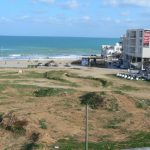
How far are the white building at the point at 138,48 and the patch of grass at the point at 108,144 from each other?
216 ft

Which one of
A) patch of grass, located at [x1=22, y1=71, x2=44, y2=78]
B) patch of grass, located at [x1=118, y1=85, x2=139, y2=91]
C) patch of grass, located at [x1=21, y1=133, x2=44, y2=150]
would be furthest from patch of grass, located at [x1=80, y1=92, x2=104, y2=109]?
patch of grass, located at [x1=22, y1=71, x2=44, y2=78]

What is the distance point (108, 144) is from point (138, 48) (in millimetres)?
72723

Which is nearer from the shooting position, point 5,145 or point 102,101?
point 5,145

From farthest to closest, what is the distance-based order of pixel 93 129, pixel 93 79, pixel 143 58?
pixel 143 58
pixel 93 79
pixel 93 129

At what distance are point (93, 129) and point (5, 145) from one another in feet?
26.5

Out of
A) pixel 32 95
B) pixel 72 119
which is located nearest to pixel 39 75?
pixel 32 95

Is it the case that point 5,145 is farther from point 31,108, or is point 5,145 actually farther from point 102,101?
point 102,101

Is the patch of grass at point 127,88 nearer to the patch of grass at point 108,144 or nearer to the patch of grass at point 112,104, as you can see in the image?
the patch of grass at point 112,104

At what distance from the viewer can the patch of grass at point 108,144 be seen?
33.0 m

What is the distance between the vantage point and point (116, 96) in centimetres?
5141

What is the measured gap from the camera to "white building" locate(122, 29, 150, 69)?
101438 mm

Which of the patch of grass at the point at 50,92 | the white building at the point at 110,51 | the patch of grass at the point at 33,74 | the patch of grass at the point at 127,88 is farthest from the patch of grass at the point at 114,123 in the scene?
the white building at the point at 110,51

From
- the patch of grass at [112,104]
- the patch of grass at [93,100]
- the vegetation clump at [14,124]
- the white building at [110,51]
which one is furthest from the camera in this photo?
the white building at [110,51]

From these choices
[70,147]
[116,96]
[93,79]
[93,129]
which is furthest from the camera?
[93,79]
